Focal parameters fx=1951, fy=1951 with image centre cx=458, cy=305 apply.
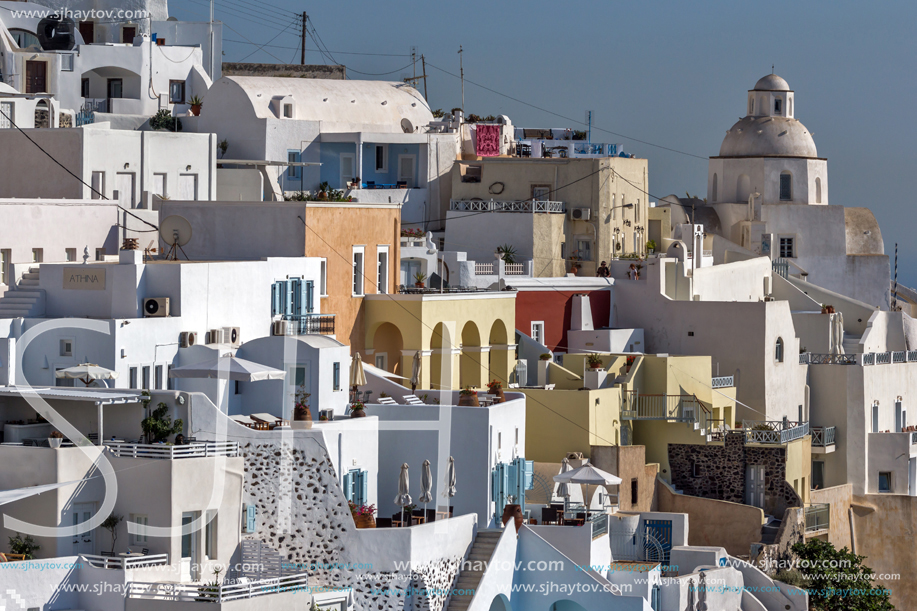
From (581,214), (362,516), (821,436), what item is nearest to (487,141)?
(581,214)

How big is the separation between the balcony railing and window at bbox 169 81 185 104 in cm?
2134

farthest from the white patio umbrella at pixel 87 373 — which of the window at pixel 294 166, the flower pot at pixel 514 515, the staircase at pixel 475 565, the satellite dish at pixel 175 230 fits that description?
the window at pixel 294 166

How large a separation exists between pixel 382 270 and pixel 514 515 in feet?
28.2

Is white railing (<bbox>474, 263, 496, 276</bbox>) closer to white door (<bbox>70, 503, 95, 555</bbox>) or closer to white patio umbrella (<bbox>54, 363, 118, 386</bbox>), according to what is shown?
white patio umbrella (<bbox>54, 363, 118, 386</bbox>)

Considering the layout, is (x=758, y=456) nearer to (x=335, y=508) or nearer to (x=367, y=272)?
(x=367, y=272)

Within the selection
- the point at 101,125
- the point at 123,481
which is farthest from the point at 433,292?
the point at 123,481

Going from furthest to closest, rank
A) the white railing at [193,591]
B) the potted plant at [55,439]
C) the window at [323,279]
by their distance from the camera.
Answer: the window at [323,279], the potted plant at [55,439], the white railing at [193,591]

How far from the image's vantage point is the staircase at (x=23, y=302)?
36250 mm

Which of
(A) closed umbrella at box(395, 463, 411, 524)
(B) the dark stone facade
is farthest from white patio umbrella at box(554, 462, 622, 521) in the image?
(B) the dark stone facade

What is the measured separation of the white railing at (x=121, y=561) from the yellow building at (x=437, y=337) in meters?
12.6

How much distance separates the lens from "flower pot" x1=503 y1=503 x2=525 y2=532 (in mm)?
37344

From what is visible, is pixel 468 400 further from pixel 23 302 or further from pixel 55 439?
pixel 55 439

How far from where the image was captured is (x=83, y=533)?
31.1 meters

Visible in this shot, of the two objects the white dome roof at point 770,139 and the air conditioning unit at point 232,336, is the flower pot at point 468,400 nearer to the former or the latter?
the air conditioning unit at point 232,336
